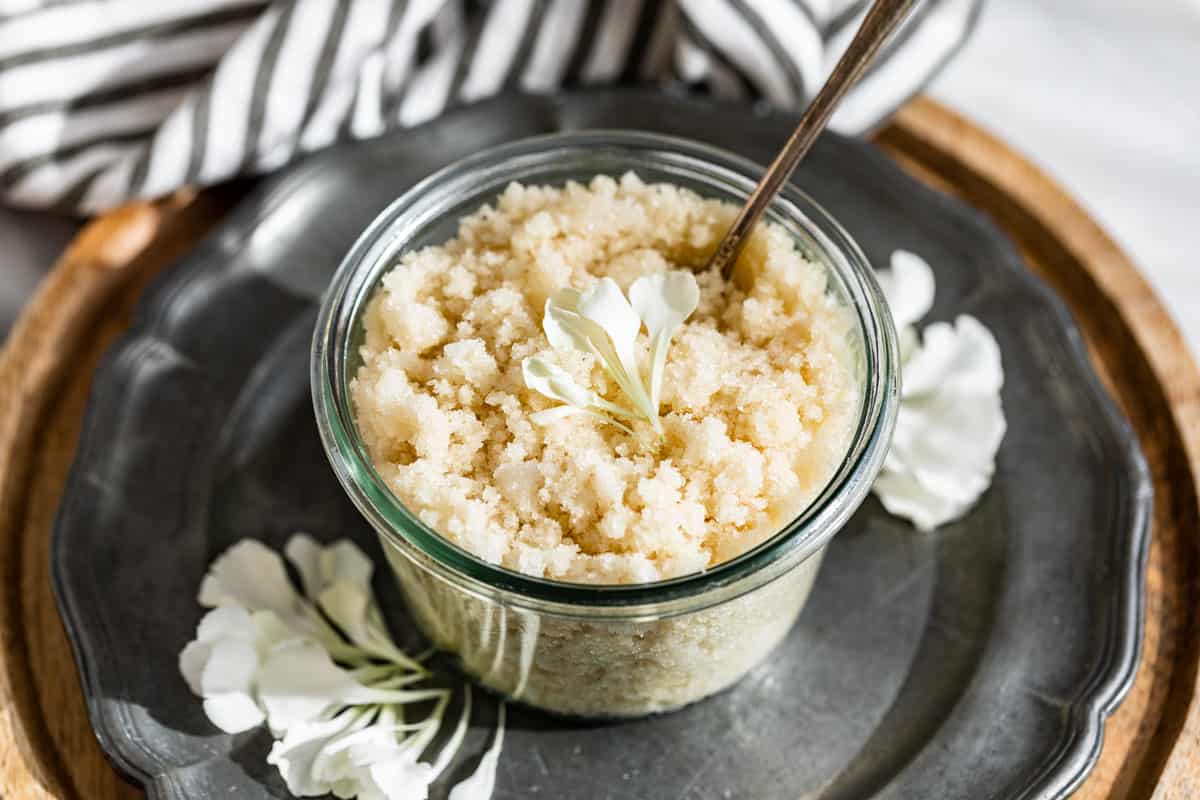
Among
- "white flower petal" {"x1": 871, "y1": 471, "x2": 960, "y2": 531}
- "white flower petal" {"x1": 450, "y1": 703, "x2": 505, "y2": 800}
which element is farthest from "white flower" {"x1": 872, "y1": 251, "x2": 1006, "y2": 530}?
"white flower petal" {"x1": 450, "y1": 703, "x2": 505, "y2": 800}

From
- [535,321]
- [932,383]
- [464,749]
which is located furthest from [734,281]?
[464,749]

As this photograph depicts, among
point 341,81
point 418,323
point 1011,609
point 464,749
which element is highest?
point 341,81

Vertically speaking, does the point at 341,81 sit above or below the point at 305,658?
above

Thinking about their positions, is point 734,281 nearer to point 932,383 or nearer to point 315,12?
point 932,383

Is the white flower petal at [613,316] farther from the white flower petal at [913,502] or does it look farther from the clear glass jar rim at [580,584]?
the white flower petal at [913,502]

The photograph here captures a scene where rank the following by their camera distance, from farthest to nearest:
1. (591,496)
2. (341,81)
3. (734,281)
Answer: (341,81), (734,281), (591,496)

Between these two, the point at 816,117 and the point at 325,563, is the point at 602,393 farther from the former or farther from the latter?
the point at 325,563

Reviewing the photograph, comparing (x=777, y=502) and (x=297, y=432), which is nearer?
(x=777, y=502)
